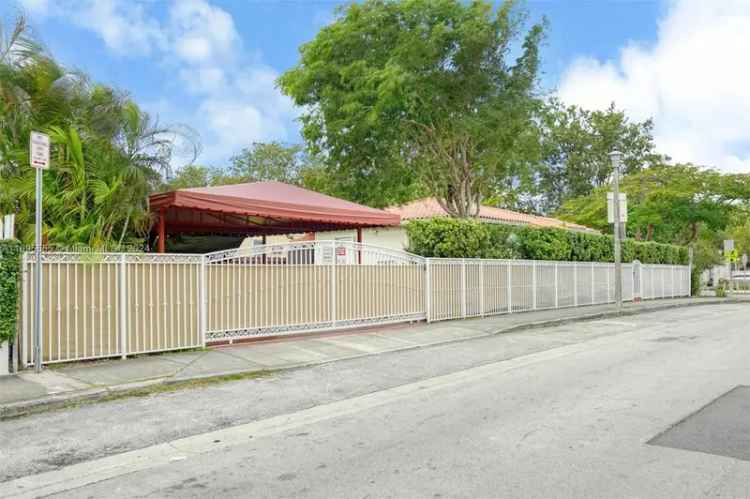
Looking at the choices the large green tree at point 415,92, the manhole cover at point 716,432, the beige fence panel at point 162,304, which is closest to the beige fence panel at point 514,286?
the large green tree at point 415,92

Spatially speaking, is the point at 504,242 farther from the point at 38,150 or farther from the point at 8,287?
the point at 8,287

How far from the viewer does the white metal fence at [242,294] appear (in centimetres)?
888

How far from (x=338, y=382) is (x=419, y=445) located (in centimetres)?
331

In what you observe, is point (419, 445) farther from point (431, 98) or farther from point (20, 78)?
point (431, 98)

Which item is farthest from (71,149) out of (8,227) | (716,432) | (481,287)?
(481,287)

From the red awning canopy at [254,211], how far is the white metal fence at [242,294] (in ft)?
4.41

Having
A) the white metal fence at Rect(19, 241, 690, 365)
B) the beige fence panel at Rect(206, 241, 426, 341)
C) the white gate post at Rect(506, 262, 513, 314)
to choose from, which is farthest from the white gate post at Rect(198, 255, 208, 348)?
the white gate post at Rect(506, 262, 513, 314)

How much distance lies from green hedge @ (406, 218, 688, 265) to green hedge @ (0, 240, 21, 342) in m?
9.69

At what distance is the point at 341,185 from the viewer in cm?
2286

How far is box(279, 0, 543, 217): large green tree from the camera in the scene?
1828 centimetres

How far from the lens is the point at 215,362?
9.50m

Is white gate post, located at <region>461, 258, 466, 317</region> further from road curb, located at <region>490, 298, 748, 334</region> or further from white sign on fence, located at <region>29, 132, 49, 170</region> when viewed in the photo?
white sign on fence, located at <region>29, 132, 49, 170</region>

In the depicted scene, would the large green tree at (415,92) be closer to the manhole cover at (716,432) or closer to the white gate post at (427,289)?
the white gate post at (427,289)

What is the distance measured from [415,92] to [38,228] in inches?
499
